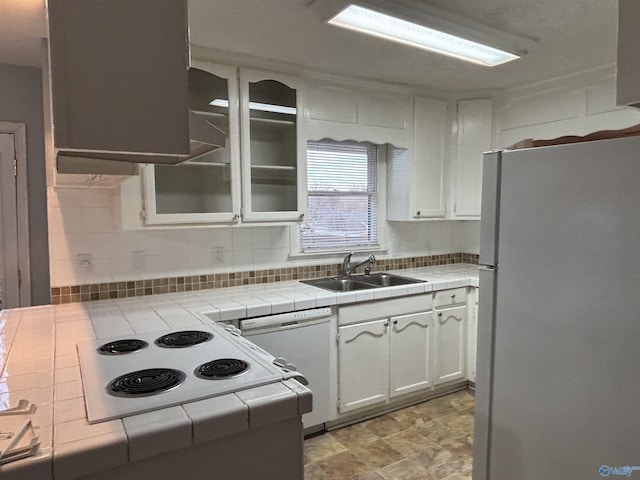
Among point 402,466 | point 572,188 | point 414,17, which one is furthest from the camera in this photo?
point 402,466

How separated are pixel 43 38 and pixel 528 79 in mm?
3257

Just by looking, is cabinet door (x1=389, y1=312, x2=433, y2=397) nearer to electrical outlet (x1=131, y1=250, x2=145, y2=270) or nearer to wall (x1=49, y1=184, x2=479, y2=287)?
wall (x1=49, y1=184, x2=479, y2=287)

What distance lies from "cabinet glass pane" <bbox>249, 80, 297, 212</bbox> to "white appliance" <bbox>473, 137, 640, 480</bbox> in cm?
155

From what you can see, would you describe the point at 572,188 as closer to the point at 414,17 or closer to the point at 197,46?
the point at 414,17

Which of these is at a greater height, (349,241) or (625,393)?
(349,241)

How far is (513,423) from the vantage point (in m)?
1.55

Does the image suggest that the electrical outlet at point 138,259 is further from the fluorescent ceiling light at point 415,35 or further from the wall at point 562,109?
the wall at point 562,109

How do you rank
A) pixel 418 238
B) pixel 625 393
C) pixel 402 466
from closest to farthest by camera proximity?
pixel 625 393
pixel 402 466
pixel 418 238

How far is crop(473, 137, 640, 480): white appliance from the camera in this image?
122cm

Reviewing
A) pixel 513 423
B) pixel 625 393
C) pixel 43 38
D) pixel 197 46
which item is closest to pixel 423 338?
pixel 513 423

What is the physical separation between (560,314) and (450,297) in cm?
191

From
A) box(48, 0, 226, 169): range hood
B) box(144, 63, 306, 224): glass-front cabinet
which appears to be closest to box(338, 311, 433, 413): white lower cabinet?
box(144, 63, 306, 224): glass-front cabinet

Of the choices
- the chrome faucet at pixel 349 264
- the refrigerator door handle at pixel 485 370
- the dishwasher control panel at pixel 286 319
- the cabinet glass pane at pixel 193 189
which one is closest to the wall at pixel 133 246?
the chrome faucet at pixel 349 264

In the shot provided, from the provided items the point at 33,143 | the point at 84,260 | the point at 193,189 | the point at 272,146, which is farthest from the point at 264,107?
the point at 33,143
